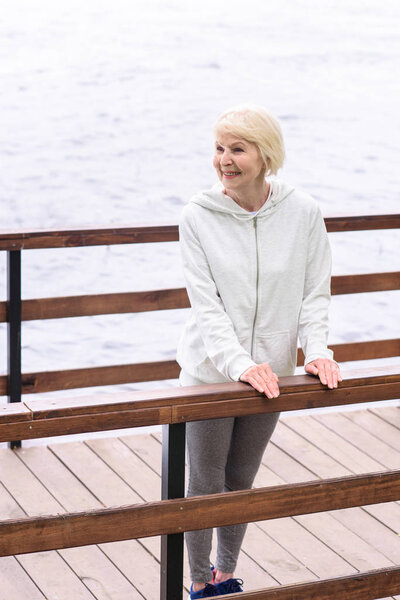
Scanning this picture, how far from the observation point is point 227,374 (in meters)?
2.09

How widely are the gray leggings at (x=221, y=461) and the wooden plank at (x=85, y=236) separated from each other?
3.95 feet

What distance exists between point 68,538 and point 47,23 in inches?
541

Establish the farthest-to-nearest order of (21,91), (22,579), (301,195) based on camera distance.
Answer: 1. (21,91)
2. (22,579)
3. (301,195)

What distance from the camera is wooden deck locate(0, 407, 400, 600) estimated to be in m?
2.77

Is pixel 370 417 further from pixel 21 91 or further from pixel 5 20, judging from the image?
pixel 5 20

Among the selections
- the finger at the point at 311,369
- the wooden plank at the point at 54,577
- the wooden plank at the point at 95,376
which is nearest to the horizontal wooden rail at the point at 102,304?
the wooden plank at the point at 95,376

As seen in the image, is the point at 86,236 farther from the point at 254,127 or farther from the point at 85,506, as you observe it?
the point at 254,127

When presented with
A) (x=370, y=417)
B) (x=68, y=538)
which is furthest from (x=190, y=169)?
(x=68, y=538)

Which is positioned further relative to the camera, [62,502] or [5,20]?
[5,20]

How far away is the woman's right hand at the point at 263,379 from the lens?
1.93 meters

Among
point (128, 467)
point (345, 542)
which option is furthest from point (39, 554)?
point (345, 542)

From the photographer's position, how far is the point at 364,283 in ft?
13.4

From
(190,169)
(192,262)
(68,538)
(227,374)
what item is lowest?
(190,169)

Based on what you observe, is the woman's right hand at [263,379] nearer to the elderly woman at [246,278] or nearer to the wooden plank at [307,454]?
the elderly woman at [246,278]
